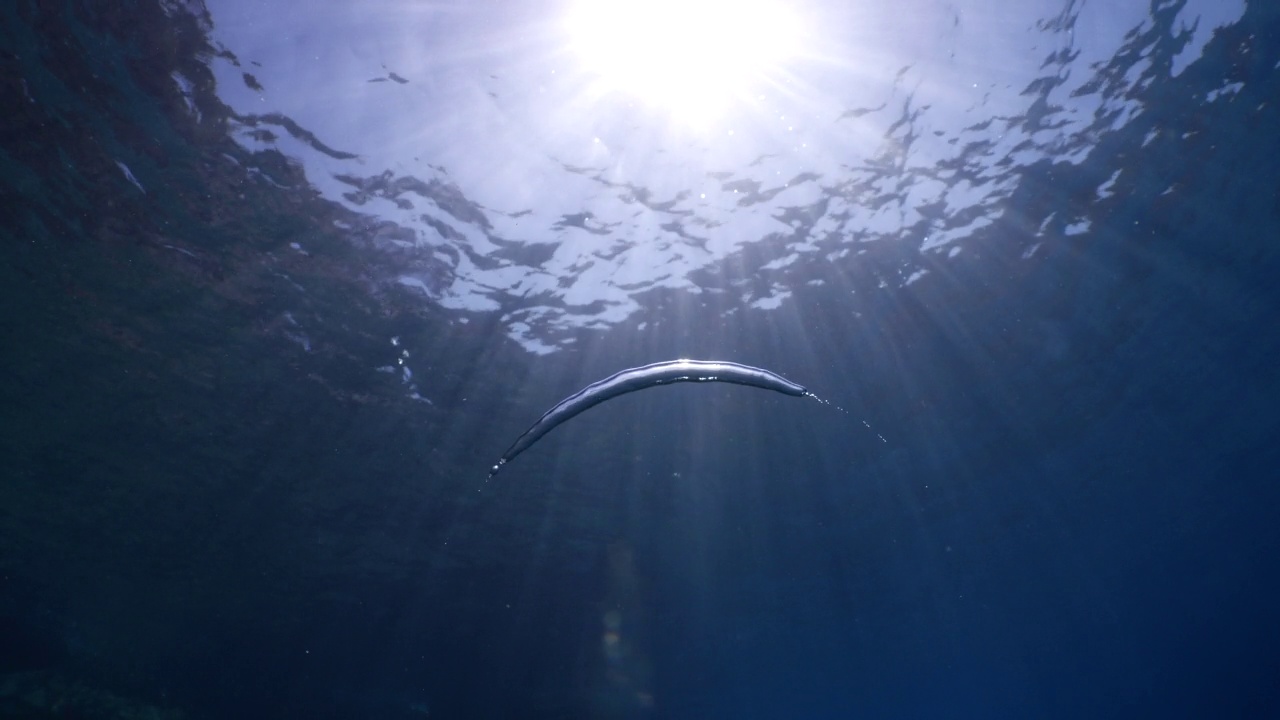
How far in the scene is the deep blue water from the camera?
10508 mm

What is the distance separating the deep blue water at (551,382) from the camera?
1051 cm

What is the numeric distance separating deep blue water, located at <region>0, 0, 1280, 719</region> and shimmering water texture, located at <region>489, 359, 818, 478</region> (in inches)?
309

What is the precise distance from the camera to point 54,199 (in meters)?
10.5

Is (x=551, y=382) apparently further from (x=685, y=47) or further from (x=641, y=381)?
(x=641, y=381)

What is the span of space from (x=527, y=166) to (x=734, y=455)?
469 inches

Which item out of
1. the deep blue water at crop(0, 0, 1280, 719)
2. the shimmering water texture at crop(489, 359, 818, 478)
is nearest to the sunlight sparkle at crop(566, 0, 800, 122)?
the deep blue water at crop(0, 0, 1280, 719)

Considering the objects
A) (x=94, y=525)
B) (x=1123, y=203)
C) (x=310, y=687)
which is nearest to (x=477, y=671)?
(x=310, y=687)

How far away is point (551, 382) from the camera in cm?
1514

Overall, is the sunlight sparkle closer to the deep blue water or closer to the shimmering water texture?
the deep blue water

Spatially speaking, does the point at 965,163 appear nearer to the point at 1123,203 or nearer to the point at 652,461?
the point at 1123,203

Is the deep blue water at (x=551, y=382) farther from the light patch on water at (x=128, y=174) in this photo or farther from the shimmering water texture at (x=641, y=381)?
the shimmering water texture at (x=641, y=381)

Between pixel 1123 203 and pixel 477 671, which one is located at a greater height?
pixel 1123 203

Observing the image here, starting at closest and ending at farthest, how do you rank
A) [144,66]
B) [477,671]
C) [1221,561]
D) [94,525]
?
[144,66]
[94,525]
[477,671]
[1221,561]

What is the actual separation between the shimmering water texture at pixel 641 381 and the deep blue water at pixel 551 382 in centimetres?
784
